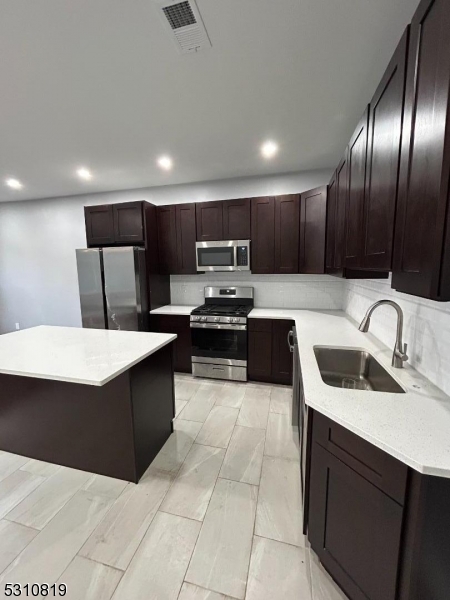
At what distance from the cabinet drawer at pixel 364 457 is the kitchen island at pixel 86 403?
3.71 ft

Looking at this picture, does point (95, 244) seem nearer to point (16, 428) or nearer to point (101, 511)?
point (16, 428)

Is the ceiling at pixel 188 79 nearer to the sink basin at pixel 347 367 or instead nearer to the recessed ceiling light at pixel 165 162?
the recessed ceiling light at pixel 165 162

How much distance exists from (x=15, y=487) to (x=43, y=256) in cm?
411

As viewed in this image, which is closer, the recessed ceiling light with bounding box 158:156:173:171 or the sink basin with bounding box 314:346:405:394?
the sink basin with bounding box 314:346:405:394

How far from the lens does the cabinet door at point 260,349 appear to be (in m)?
2.96

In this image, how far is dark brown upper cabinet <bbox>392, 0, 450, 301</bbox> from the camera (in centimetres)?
71

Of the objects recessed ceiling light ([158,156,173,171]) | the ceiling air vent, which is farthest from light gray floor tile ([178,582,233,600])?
recessed ceiling light ([158,156,173,171])

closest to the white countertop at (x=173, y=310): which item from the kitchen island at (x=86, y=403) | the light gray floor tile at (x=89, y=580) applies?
the kitchen island at (x=86, y=403)

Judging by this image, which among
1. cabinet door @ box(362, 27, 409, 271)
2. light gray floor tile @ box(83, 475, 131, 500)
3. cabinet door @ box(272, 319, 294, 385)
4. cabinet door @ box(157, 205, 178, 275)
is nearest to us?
cabinet door @ box(362, 27, 409, 271)

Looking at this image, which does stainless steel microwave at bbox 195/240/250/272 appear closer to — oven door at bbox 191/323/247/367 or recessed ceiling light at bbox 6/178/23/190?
oven door at bbox 191/323/247/367

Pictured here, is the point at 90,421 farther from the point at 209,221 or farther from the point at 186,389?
the point at 209,221

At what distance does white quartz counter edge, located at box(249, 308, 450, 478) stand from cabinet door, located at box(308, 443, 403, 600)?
0.68ft

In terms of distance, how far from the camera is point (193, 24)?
126 centimetres

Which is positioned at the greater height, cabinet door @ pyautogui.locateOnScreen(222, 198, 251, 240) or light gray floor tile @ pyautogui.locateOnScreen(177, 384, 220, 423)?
cabinet door @ pyautogui.locateOnScreen(222, 198, 251, 240)
